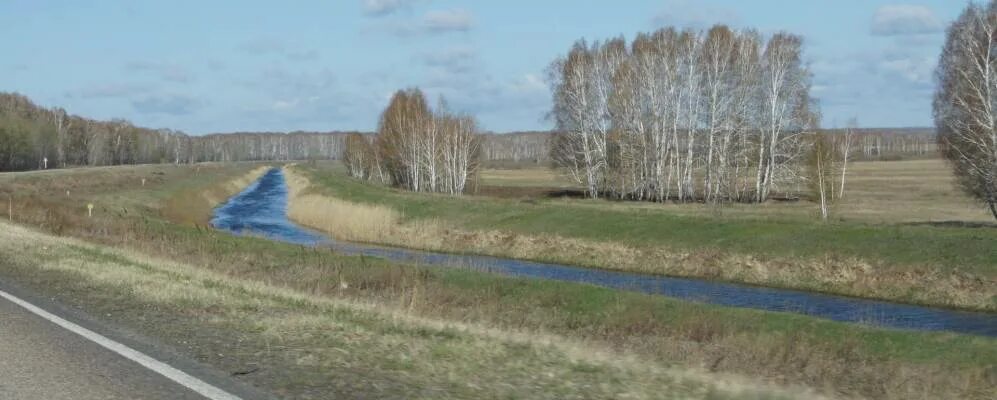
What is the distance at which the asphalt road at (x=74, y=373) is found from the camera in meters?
7.38

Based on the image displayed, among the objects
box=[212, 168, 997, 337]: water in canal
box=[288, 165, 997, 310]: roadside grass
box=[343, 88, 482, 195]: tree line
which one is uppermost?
box=[343, 88, 482, 195]: tree line

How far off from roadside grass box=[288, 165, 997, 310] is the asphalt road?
23221 mm

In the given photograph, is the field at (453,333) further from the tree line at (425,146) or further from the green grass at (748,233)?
the tree line at (425,146)

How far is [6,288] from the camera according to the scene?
583 inches

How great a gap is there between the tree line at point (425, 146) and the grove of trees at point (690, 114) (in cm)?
1358

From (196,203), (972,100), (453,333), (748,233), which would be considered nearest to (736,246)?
(748,233)

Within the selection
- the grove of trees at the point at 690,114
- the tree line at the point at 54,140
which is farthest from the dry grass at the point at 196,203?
the tree line at the point at 54,140

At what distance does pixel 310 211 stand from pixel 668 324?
1611 inches

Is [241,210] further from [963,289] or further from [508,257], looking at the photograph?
[963,289]

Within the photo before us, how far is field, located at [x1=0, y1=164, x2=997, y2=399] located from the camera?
827cm

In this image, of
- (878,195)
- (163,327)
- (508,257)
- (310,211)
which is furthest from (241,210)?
(163,327)

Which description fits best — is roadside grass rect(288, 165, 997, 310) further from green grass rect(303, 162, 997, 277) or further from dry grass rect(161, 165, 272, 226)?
dry grass rect(161, 165, 272, 226)

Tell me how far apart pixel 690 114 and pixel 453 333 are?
56.9m

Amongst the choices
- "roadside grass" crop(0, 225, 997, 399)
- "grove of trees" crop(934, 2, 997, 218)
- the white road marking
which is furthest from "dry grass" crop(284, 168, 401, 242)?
the white road marking
